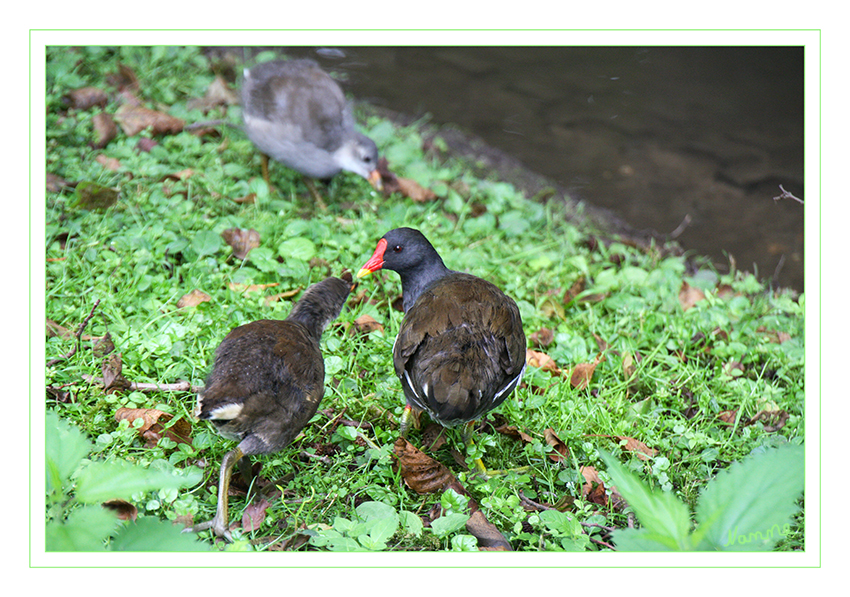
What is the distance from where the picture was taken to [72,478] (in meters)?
2.41

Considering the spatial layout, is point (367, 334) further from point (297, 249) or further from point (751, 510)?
point (751, 510)

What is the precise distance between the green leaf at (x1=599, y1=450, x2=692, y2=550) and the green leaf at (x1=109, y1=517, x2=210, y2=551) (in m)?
1.31

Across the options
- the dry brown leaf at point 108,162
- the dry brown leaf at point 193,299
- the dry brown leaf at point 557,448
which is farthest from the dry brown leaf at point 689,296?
the dry brown leaf at point 108,162

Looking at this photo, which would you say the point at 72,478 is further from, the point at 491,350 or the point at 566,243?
the point at 566,243

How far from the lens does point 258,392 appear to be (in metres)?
2.72

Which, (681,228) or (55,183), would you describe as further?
(681,228)

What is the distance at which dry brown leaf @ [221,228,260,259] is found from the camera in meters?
4.41

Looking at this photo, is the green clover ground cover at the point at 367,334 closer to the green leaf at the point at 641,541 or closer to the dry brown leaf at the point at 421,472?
the dry brown leaf at the point at 421,472

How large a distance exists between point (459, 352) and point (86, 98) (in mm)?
4100

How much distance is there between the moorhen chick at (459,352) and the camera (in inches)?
111

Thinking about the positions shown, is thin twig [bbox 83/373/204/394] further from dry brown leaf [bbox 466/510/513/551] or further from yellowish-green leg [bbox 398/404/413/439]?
dry brown leaf [bbox 466/510/513/551]

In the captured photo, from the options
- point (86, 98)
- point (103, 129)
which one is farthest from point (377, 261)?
point (86, 98)

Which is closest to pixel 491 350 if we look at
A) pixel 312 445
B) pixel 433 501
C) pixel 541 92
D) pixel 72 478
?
pixel 433 501
